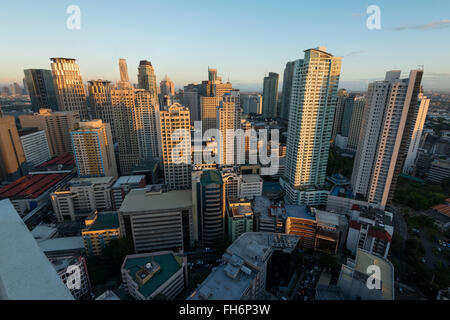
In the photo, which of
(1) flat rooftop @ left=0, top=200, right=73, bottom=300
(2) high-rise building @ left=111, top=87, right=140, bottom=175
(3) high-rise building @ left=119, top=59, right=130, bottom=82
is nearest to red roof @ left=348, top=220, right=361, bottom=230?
(1) flat rooftop @ left=0, top=200, right=73, bottom=300

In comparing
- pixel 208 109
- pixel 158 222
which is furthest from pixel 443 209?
pixel 208 109

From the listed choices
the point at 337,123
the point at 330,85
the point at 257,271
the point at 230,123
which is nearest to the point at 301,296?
the point at 257,271

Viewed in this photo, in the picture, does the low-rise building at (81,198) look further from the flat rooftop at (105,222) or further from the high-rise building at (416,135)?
the high-rise building at (416,135)

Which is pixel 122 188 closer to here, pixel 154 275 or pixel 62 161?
pixel 154 275

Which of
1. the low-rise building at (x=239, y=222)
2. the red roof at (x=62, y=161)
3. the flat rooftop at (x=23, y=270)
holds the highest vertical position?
the flat rooftop at (x=23, y=270)

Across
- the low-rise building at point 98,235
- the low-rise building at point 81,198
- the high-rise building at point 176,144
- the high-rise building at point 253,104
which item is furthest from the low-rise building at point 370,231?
the high-rise building at point 253,104

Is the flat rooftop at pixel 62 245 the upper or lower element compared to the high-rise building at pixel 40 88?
lower
